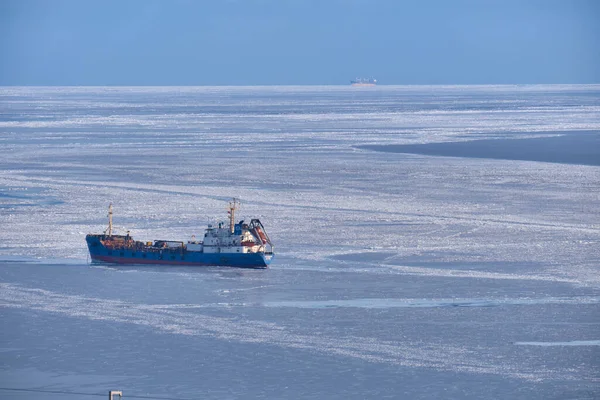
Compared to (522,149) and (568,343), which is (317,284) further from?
(522,149)

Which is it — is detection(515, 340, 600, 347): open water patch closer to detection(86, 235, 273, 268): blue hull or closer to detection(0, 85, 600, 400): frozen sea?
detection(0, 85, 600, 400): frozen sea

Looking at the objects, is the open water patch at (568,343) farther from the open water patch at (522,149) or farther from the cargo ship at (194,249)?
the open water patch at (522,149)

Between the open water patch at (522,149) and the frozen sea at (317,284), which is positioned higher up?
the open water patch at (522,149)

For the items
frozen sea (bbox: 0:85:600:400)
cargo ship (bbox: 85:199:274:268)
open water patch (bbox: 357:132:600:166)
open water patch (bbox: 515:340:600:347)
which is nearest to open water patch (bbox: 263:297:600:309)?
frozen sea (bbox: 0:85:600:400)

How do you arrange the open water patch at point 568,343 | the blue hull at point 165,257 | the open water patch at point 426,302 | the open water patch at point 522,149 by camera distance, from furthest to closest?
the open water patch at point 522,149 → the blue hull at point 165,257 → the open water patch at point 426,302 → the open water patch at point 568,343

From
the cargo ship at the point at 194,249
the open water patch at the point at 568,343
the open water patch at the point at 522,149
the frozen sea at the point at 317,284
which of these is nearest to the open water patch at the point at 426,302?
the frozen sea at the point at 317,284

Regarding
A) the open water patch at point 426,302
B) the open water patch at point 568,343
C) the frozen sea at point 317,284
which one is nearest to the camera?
the frozen sea at point 317,284

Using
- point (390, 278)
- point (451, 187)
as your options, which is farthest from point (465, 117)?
point (390, 278)

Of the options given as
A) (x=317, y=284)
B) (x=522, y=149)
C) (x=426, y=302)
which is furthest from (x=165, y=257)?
(x=522, y=149)
